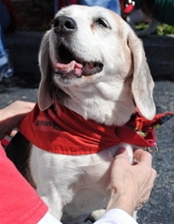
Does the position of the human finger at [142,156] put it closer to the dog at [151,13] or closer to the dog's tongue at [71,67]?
the dog's tongue at [71,67]

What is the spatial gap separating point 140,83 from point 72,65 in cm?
36

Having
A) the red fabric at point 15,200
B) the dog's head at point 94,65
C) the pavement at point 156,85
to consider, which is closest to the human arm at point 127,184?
the dog's head at point 94,65

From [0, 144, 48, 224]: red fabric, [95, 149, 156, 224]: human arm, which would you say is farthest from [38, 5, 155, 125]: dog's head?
[0, 144, 48, 224]: red fabric

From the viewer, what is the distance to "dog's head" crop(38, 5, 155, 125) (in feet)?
8.82

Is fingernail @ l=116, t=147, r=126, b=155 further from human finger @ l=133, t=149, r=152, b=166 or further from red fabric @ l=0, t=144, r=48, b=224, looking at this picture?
red fabric @ l=0, t=144, r=48, b=224

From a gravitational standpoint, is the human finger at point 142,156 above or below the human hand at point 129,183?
below

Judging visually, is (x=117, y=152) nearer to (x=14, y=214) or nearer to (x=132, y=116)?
(x=132, y=116)

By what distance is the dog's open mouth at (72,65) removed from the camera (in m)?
2.66

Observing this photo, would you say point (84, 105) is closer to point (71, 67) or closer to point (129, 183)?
point (71, 67)

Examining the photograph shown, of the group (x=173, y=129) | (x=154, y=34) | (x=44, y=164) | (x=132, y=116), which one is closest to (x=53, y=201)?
(x=44, y=164)

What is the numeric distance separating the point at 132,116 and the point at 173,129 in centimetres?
177

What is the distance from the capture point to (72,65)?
2.73m

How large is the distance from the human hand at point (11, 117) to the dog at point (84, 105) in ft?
0.49

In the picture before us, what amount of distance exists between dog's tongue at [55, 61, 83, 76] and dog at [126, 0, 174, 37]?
295cm
